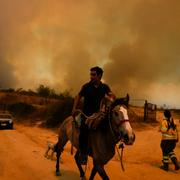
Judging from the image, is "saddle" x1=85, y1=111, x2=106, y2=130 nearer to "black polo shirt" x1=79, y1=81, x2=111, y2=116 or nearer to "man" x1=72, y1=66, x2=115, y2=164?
"man" x1=72, y1=66, x2=115, y2=164

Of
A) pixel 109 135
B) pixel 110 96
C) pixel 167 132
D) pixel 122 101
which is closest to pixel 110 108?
pixel 122 101

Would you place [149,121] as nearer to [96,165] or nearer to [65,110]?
[65,110]

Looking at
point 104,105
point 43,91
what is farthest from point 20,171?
point 43,91

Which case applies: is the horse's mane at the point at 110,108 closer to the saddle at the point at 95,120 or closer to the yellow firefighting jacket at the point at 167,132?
the saddle at the point at 95,120

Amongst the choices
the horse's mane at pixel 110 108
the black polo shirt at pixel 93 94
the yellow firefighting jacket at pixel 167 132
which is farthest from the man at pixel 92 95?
the yellow firefighting jacket at pixel 167 132

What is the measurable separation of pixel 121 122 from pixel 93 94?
1.42 metres

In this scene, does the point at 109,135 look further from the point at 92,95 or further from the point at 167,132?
the point at 167,132

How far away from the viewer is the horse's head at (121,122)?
7680 millimetres

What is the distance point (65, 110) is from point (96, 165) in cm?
2881

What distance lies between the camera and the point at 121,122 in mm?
7965

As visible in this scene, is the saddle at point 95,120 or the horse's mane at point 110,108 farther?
the saddle at point 95,120

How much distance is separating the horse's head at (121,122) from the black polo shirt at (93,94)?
0.74m

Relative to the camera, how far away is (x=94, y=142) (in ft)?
29.4

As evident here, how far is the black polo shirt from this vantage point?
9.12m
